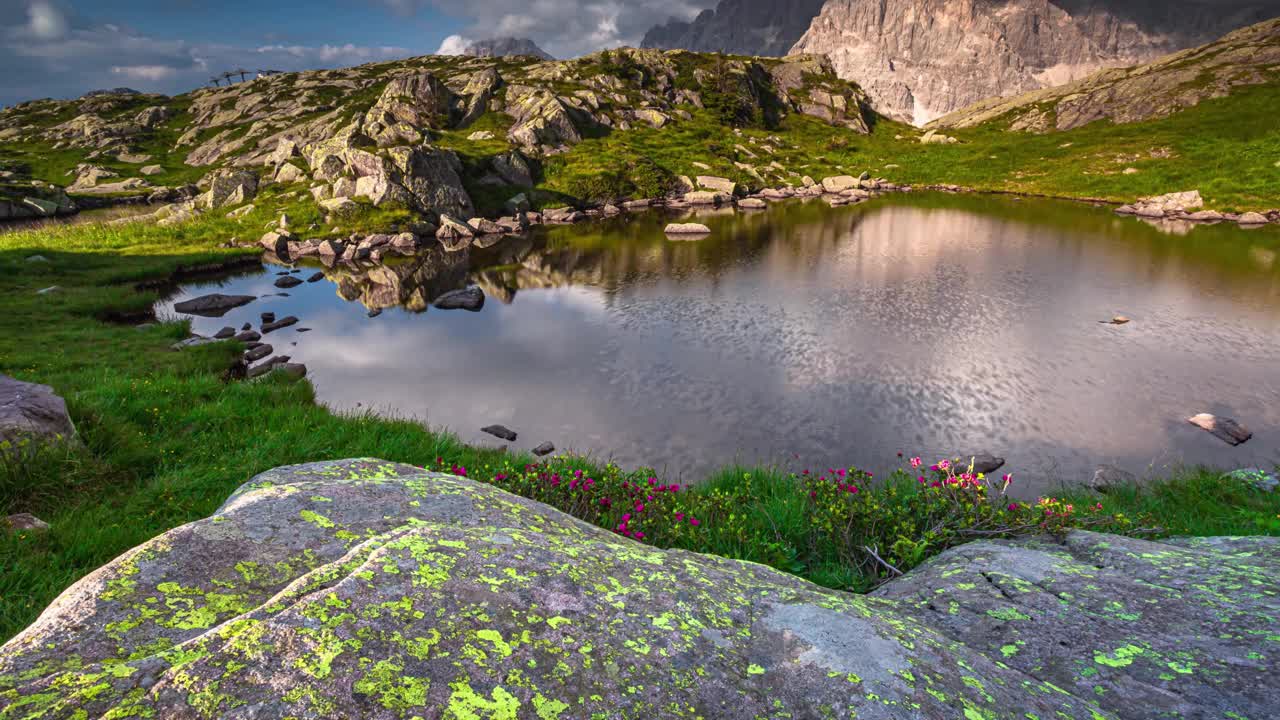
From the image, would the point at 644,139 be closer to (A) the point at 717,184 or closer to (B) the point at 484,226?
(A) the point at 717,184

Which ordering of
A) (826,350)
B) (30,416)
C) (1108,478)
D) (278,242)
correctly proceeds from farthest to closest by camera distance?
(278,242) < (826,350) < (1108,478) < (30,416)

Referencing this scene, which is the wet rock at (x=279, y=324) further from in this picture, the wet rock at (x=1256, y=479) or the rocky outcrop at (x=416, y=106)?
the rocky outcrop at (x=416, y=106)

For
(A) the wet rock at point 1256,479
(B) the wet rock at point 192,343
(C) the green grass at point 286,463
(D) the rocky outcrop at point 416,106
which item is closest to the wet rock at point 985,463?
(C) the green grass at point 286,463

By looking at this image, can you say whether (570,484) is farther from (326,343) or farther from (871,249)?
(871,249)

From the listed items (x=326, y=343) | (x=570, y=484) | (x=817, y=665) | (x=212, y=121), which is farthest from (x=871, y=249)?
(x=212, y=121)

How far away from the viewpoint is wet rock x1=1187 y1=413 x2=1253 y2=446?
19.7 m

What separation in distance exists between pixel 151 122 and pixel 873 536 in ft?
818

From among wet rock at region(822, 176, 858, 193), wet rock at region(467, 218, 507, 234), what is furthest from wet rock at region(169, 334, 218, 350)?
wet rock at region(822, 176, 858, 193)

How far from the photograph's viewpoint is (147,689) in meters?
2.32

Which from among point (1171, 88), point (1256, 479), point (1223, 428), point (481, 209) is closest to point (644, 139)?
point (481, 209)

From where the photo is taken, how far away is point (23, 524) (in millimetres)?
7672

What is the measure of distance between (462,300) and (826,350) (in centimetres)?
2536

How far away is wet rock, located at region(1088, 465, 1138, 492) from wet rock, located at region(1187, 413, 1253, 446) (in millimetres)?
5596

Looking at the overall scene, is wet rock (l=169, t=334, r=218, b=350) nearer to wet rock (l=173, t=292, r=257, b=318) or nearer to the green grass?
the green grass
